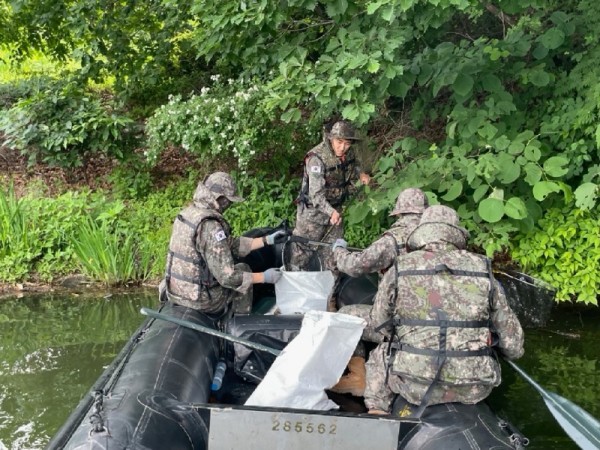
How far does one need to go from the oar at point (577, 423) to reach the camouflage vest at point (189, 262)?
6.77 ft

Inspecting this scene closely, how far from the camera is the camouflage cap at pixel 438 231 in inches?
117

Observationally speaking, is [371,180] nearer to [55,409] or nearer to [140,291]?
[140,291]

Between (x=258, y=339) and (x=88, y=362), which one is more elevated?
(x=258, y=339)

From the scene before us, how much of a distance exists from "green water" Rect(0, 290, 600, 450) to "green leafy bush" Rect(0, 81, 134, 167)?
1.89m

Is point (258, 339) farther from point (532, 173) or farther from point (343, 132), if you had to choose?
point (532, 173)

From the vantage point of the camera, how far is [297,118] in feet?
16.0

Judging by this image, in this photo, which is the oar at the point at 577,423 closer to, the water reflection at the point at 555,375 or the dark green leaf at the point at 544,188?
the water reflection at the point at 555,375

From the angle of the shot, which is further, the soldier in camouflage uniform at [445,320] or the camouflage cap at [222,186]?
the camouflage cap at [222,186]

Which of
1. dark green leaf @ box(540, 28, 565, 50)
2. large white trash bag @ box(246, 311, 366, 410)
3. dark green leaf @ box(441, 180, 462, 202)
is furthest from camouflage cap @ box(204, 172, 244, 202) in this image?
dark green leaf @ box(540, 28, 565, 50)

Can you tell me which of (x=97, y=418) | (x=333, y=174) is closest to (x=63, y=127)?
(x=333, y=174)

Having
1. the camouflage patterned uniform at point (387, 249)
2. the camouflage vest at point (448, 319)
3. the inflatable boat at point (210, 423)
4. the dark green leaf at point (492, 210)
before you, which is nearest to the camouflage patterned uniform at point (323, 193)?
the dark green leaf at point (492, 210)

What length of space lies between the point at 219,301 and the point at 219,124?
2.65 meters

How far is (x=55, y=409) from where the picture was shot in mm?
4438

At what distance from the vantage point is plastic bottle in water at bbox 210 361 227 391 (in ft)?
11.9
